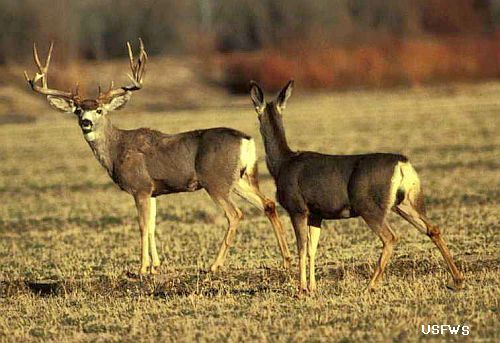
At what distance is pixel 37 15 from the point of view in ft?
319

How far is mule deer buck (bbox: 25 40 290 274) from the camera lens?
15.1m

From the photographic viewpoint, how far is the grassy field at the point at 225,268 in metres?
10.8

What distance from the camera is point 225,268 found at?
579 inches

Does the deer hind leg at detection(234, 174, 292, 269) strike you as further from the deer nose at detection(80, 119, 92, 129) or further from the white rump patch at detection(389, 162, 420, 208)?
the white rump patch at detection(389, 162, 420, 208)

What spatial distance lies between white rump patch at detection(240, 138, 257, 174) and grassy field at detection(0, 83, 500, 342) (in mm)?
1289

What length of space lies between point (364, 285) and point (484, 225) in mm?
5314

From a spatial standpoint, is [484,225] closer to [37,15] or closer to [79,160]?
[79,160]

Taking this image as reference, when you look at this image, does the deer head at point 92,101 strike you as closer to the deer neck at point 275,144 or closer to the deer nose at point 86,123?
the deer nose at point 86,123

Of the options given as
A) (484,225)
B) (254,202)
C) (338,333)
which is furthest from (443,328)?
(484,225)

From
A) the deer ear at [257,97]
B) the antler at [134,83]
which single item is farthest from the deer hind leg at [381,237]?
the antler at [134,83]

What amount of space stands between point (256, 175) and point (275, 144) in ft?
8.14

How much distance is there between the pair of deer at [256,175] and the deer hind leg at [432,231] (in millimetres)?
11

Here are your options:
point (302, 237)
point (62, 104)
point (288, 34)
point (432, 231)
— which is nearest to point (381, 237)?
point (432, 231)

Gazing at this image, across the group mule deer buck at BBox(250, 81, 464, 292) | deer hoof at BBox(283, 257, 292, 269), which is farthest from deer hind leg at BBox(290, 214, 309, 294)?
deer hoof at BBox(283, 257, 292, 269)
